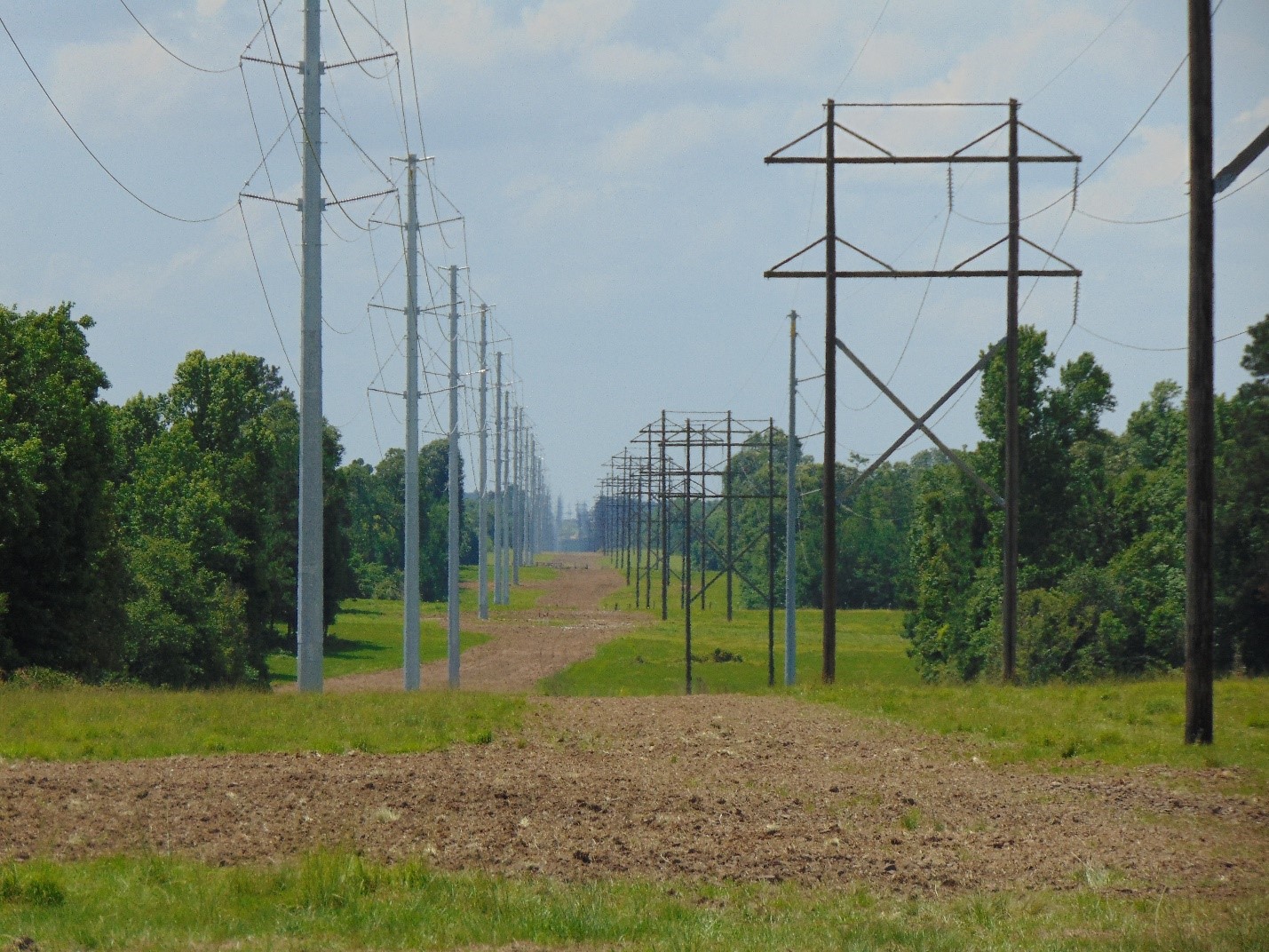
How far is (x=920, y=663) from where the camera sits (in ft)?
247

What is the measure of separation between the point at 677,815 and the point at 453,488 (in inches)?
1441

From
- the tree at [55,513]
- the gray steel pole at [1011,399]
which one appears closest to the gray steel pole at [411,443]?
the tree at [55,513]

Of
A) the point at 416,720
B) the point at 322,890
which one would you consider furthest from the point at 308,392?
the point at 322,890

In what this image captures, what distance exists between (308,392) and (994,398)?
2052 inches

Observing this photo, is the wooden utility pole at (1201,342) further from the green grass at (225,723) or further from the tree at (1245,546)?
the tree at (1245,546)

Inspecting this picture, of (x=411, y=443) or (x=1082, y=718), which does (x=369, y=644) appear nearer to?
(x=411, y=443)

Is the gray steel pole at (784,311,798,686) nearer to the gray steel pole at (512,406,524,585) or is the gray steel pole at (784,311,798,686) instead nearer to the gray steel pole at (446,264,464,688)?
the gray steel pole at (446,264,464,688)

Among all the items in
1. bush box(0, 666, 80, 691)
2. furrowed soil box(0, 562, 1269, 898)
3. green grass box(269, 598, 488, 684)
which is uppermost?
furrowed soil box(0, 562, 1269, 898)

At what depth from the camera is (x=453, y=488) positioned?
49.1m

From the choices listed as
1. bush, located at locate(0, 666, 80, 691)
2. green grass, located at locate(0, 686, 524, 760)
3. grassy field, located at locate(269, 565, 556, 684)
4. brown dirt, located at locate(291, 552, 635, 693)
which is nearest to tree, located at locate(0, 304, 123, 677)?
brown dirt, located at locate(291, 552, 635, 693)

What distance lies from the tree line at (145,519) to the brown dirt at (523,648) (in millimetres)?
5872

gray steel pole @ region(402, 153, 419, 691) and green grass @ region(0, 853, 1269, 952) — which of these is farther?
gray steel pole @ region(402, 153, 419, 691)

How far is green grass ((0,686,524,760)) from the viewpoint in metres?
17.6

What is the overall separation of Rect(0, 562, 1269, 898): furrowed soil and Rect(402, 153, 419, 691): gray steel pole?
2191 centimetres
